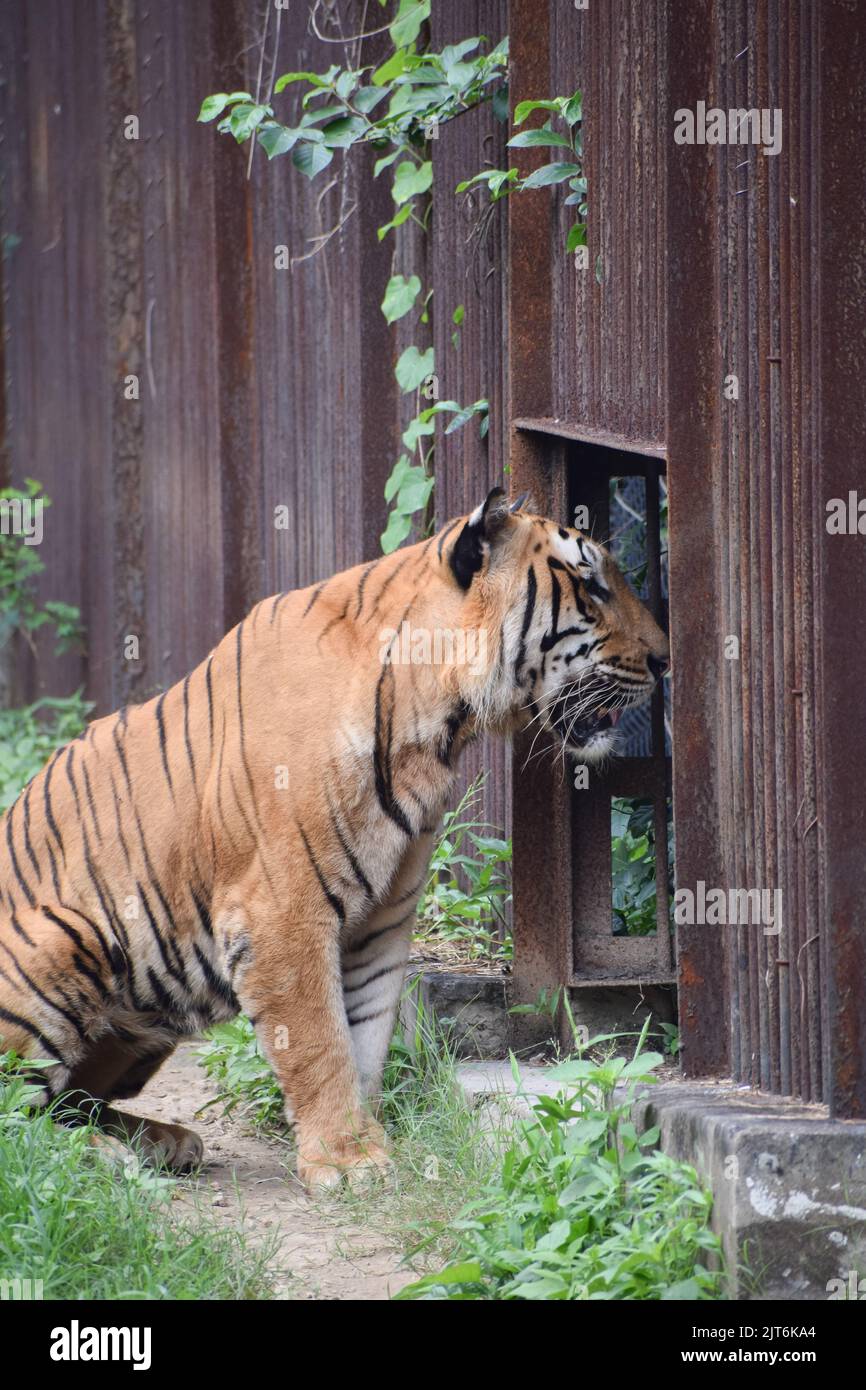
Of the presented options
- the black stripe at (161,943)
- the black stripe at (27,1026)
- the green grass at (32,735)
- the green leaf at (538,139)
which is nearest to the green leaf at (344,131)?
the green leaf at (538,139)

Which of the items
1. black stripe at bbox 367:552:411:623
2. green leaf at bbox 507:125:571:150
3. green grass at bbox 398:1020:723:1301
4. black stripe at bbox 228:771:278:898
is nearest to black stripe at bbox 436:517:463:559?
black stripe at bbox 367:552:411:623

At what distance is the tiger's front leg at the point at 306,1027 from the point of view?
14.1 feet

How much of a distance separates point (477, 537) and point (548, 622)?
294mm

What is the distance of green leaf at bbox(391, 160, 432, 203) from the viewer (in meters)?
5.89

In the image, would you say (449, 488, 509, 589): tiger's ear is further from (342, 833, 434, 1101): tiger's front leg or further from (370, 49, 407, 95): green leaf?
(370, 49, 407, 95): green leaf

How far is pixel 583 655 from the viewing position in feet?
14.4

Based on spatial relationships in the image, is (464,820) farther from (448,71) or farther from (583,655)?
(448,71)

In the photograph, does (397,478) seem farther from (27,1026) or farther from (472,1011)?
Answer: (27,1026)

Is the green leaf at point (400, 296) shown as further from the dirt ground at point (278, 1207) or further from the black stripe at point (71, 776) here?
the dirt ground at point (278, 1207)

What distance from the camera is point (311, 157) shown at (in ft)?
17.6

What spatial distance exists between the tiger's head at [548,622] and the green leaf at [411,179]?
77.9 inches

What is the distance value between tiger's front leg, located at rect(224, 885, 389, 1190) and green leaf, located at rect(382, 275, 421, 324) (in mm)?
2594

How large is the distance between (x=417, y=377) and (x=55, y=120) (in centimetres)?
815

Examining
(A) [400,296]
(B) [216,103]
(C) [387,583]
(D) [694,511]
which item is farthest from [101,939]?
(B) [216,103]
